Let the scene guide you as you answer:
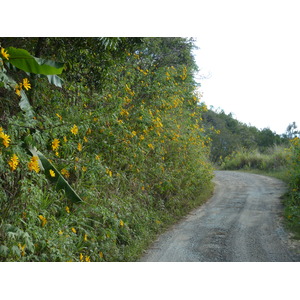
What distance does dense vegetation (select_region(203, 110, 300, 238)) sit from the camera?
1034cm

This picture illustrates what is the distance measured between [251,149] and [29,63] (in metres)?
14.3

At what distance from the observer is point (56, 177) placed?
12.0ft

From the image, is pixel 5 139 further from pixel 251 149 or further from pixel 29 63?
pixel 251 149

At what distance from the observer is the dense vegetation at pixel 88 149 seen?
10.5 ft

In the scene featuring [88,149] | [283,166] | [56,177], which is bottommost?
[283,166]

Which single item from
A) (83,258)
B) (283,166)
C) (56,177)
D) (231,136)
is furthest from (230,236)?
(231,136)

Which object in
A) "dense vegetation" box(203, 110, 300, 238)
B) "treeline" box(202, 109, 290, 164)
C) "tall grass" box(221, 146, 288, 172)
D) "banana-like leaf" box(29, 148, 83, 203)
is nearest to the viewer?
"banana-like leaf" box(29, 148, 83, 203)

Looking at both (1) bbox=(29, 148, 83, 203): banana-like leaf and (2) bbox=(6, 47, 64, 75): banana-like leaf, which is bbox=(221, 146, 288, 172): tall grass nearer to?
(1) bbox=(29, 148, 83, 203): banana-like leaf

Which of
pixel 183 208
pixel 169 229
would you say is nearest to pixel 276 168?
pixel 183 208

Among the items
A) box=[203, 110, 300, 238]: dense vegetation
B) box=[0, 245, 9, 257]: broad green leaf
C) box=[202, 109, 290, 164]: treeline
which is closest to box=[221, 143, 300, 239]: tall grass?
box=[203, 110, 300, 238]: dense vegetation

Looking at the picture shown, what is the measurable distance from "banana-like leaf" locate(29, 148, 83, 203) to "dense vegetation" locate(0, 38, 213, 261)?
0.04ft

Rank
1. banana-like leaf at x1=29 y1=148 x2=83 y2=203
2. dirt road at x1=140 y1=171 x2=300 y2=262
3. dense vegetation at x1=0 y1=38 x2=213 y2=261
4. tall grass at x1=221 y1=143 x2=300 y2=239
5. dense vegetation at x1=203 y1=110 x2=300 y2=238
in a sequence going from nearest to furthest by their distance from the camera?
dense vegetation at x1=0 y1=38 x2=213 y2=261
banana-like leaf at x1=29 y1=148 x2=83 y2=203
dirt road at x1=140 y1=171 x2=300 y2=262
tall grass at x1=221 y1=143 x2=300 y2=239
dense vegetation at x1=203 y1=110 x2=300 y2=238
